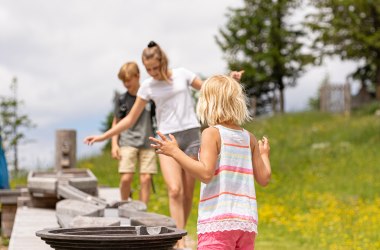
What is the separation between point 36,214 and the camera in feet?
30.6

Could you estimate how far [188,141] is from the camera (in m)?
7.02

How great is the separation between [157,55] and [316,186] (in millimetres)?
10767

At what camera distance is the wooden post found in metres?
13.1

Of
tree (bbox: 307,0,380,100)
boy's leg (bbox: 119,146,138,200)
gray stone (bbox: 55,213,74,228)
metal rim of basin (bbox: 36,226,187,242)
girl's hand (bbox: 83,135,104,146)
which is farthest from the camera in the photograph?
tree (bbox: 307,0,380,100)

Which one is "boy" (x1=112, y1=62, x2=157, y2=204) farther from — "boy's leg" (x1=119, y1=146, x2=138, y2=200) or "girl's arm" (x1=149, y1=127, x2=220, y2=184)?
"girl's arm" (x1=149, y1=127, x2=220, y2=184)

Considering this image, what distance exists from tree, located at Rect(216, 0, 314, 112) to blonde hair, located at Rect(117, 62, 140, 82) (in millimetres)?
29204

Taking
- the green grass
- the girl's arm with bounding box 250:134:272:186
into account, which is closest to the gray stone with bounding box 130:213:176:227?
the girl's arm with bounding box 250:134:272:186

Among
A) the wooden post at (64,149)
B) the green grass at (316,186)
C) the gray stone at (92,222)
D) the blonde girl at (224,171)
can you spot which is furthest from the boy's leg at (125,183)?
the blonde girl at (224,171)

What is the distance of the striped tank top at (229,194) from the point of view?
441 centimetres

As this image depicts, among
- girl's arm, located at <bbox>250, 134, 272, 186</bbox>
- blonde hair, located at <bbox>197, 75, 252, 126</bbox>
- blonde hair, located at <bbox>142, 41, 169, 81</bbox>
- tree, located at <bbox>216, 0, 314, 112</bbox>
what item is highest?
tree, located at <bbox>216, 0, 314, 112</bbox>

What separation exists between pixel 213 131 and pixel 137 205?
3160 mm

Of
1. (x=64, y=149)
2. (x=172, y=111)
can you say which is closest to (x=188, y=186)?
(x=172, y=111)

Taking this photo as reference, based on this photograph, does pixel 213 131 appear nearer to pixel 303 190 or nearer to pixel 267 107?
pixel 303 190

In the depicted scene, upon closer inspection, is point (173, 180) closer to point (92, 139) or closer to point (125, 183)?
point (92, 139)
